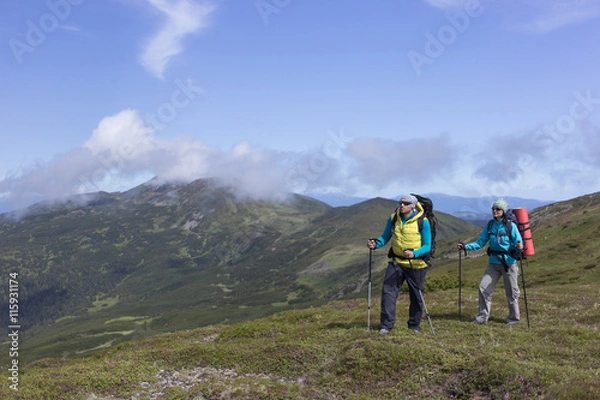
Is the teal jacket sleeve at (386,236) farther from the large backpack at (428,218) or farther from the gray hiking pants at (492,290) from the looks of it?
the gray hiking pants at (492,290)

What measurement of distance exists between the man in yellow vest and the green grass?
125cm

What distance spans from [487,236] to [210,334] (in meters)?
18.0

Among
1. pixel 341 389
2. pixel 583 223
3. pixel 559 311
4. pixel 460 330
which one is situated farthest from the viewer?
pixel 583 223

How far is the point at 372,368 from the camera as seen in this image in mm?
12945

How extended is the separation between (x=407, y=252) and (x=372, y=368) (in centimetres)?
440

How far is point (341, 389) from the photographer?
12.3 m

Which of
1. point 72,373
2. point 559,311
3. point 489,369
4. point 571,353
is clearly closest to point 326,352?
point 489,369

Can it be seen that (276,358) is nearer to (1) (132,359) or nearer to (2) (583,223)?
(1) (132,359)

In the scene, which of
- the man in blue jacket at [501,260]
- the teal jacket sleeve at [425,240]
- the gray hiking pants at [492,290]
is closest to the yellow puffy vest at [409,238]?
the teal jacket sleeve at [425,240]

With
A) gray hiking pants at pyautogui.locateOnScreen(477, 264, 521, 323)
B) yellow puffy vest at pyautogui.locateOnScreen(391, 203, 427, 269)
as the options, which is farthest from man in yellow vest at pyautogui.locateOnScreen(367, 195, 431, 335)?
gray hiking pants at pyautogui.locateOnScreen(477, 264, 521, 323)

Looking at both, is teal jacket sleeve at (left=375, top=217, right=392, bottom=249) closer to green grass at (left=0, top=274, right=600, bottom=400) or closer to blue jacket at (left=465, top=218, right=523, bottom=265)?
green grass at (left=0, top=274, right=600, bottom=400)

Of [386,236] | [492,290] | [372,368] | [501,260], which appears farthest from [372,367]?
[501,260]

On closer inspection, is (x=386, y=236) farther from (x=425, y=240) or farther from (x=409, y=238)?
(x=425, y=240)

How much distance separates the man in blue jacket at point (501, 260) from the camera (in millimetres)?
17344
